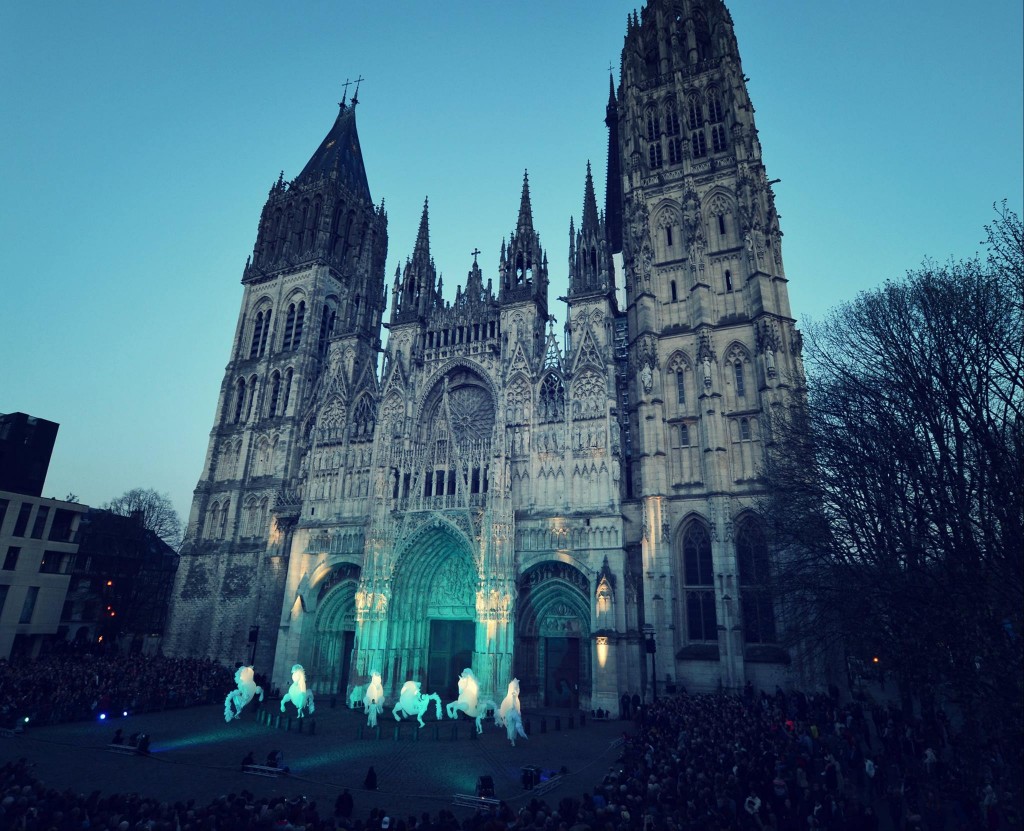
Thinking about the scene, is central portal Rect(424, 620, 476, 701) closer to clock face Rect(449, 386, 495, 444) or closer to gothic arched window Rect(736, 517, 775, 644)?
clock face Rect(449, 386, 495, 444)

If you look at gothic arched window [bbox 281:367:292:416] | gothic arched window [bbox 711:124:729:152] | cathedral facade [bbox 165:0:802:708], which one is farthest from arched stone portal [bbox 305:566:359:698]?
gothic arched window [bbox 711:124:729:152]

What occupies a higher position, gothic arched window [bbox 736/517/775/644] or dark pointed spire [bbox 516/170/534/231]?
dark pointed spire [bbox 516/170/534/231]

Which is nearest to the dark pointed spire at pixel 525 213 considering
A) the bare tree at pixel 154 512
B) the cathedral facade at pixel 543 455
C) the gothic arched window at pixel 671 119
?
the cathedral facade at pixel 543 455

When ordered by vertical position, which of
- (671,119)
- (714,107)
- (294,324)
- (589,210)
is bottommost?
(294,324)

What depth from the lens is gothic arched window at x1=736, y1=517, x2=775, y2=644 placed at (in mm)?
29891

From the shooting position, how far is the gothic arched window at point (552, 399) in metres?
36.1

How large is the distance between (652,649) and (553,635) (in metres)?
6.82

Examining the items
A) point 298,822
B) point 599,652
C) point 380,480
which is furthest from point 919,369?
point 380,480

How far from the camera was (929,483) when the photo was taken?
15.1 m

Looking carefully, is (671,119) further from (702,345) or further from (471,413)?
(471,413)

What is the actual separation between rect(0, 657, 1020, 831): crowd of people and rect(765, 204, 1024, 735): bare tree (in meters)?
1.85

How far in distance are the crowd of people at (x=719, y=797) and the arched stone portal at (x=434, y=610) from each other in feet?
54.1

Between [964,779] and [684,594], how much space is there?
757 inches

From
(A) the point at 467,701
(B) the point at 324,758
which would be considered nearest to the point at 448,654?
(A) the point at 467,701
